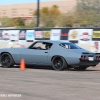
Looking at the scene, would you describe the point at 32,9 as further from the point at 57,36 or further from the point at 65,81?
the point at 65,81

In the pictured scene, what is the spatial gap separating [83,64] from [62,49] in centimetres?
116

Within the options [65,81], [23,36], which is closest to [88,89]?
[65,81]

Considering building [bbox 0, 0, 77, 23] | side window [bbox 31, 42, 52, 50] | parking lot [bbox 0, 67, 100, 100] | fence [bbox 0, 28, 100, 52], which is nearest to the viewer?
parking lot [bbox 0, 67, 100, 100]

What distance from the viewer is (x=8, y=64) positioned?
16422mm

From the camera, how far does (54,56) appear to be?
15453 mm

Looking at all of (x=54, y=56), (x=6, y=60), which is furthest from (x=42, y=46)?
(x=6, y=60)

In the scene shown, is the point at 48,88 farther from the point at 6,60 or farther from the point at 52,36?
the point at 52,36

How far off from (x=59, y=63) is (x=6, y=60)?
8.69ft

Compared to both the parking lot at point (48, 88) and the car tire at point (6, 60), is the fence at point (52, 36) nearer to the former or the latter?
the car tire at point (6, 60)

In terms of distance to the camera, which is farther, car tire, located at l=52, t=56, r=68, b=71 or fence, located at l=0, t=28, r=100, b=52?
fence, located at l=0, t=28, r=100, b=52

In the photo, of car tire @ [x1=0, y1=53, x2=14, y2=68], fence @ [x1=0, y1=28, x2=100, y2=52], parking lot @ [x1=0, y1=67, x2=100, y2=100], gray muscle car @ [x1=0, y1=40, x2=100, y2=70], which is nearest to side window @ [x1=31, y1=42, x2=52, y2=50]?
gray muscle car @ [x1=0, y1=40, x2=100, y2=70]

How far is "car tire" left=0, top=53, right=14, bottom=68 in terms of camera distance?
16.3 m

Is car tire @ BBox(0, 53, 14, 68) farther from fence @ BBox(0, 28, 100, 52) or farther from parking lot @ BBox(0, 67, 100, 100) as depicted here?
fence @ BBox(0, 28, 100, 52)

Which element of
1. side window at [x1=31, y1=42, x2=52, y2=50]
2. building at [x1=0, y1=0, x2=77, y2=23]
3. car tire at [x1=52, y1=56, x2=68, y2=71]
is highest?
building at [x1=0, y1=0, x2=77, y2=23]
